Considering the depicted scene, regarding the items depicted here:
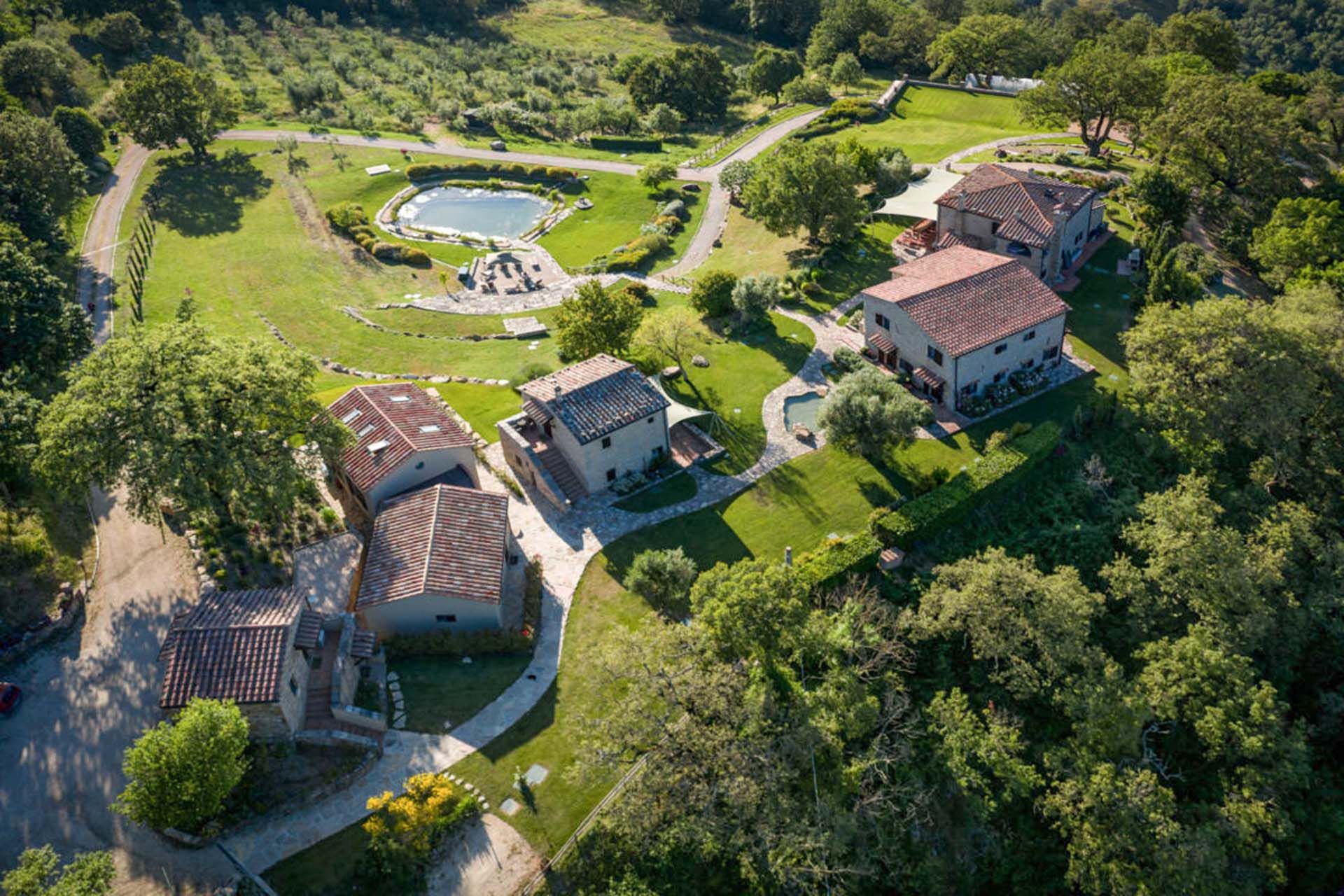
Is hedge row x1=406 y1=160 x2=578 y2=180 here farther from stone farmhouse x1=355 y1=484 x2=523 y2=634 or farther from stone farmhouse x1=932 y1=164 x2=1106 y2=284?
stone farmhouse x1=355 y1=484 x2=523 y2=634

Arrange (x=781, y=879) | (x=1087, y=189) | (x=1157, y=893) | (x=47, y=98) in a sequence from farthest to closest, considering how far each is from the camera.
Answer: (x=47, y=98), (x=1087, y=189), (x=1157, y=893), (x=781, y=879)

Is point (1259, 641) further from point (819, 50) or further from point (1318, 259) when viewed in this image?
point (819, 50)

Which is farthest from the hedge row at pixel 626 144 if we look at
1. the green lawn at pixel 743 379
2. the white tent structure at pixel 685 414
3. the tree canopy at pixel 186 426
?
the tree canopy at pixel 186 426

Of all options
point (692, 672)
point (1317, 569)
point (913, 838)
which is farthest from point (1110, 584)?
point (692, 672)

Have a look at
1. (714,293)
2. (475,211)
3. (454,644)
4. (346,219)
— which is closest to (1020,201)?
(714,293)

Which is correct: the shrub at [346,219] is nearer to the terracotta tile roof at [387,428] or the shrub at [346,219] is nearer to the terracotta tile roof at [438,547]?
the terracotta tile roof at [387,428]

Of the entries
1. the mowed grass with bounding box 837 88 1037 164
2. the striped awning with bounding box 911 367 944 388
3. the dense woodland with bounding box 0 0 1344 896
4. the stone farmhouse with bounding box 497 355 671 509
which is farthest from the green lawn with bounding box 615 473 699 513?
the mowed grass with bounding box 837 88 1037 164

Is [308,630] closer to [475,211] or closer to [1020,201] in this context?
[1020,201]
